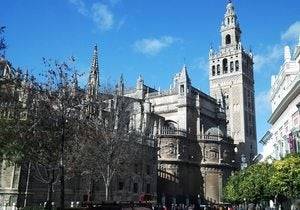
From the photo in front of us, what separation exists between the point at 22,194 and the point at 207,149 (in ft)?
150

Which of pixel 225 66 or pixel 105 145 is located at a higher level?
pixel 225 66

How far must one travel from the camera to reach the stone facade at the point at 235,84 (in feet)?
334

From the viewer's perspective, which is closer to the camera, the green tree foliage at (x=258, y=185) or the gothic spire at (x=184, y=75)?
the green tree foliage at (x=258, y=185)

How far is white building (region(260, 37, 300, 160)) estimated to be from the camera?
34122 millimetres

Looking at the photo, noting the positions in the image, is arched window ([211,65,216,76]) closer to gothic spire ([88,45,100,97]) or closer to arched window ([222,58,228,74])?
arched window ([222,58,228,74])

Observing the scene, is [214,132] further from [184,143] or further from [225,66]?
[225,66]

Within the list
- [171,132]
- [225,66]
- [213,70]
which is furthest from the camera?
[213,70]

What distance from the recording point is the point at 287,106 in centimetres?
3772

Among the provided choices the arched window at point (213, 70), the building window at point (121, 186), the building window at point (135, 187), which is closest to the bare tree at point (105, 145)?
the building window at point (121, 186)

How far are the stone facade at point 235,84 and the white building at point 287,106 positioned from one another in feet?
176

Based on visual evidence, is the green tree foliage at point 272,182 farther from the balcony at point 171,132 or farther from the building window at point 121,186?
the balcony at point 171,132

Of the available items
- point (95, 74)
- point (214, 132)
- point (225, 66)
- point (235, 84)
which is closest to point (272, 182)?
point (95, 74)

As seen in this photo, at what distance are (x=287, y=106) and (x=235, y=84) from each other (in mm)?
67859

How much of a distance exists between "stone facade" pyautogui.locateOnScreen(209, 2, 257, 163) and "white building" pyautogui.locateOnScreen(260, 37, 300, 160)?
176 ft
